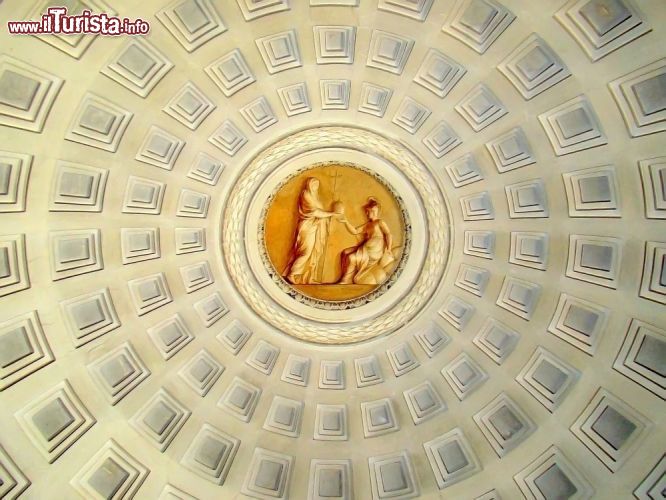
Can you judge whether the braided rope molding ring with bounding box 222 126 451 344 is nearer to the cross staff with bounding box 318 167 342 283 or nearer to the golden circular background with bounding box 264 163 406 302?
the golden circular background with bounding box 264 163 406 302

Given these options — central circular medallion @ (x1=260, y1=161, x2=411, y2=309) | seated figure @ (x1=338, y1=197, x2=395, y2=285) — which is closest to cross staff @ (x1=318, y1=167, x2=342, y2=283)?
central circular medallion @ (x1=260, y1=161, x2=411, y2=309)

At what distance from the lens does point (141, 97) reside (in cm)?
1251

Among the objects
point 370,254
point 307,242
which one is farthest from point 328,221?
point 370,254

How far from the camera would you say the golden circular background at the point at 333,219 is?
48.9 feet

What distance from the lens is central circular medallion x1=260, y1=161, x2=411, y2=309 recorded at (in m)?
14.9

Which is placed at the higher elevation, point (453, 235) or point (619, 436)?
point (453, 235)

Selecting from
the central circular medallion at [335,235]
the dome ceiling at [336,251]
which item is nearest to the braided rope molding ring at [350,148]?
the dome ceiling at [336,251]

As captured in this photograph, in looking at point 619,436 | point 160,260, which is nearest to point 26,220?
point 160,260

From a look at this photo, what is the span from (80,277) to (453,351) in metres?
10.3

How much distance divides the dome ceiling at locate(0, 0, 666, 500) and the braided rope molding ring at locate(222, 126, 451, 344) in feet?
0.21

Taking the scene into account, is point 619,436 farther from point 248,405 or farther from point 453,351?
point 248,405

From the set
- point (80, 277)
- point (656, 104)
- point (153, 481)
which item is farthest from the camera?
point (153, 481)

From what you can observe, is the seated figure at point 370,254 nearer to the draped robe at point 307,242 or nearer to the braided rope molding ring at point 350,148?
the draped robe at point 307,242

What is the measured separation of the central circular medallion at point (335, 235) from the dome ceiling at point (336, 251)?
0.07 metres
